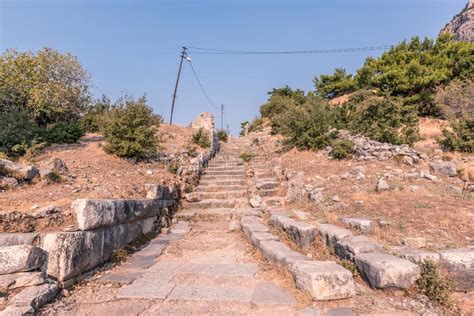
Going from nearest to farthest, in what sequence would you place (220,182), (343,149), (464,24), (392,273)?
1. (392,273)
2. (343,149)
3. (220,182)
4. (464,24)

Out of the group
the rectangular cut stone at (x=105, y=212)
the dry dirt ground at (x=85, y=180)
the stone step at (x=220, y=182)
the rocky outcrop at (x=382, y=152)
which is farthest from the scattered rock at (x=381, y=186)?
the dry dirt ground at (x=85, y=180)

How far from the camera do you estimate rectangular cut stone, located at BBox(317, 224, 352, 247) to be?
3622 millimetres

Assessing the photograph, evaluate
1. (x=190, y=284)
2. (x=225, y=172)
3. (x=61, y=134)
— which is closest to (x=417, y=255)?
(x=190, y=284)

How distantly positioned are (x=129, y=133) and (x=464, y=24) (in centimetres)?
5021

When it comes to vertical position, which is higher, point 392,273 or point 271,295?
point 392,273

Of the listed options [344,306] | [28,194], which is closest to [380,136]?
[344,306]

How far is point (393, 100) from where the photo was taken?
9312 mm

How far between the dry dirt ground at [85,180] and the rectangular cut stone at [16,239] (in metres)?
0.33

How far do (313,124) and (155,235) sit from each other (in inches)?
252

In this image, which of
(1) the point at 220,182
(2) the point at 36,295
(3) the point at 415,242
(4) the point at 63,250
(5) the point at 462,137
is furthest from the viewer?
(1) the point at 220,182

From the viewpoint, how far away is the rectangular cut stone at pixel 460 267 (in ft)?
8.95

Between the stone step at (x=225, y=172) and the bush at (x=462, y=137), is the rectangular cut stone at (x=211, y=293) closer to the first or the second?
the stone step at (x=225, y=172)

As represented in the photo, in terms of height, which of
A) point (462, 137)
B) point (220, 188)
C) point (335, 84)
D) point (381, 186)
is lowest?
point (220, 188)

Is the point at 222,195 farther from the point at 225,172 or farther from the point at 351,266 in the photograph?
the point at 351,266
